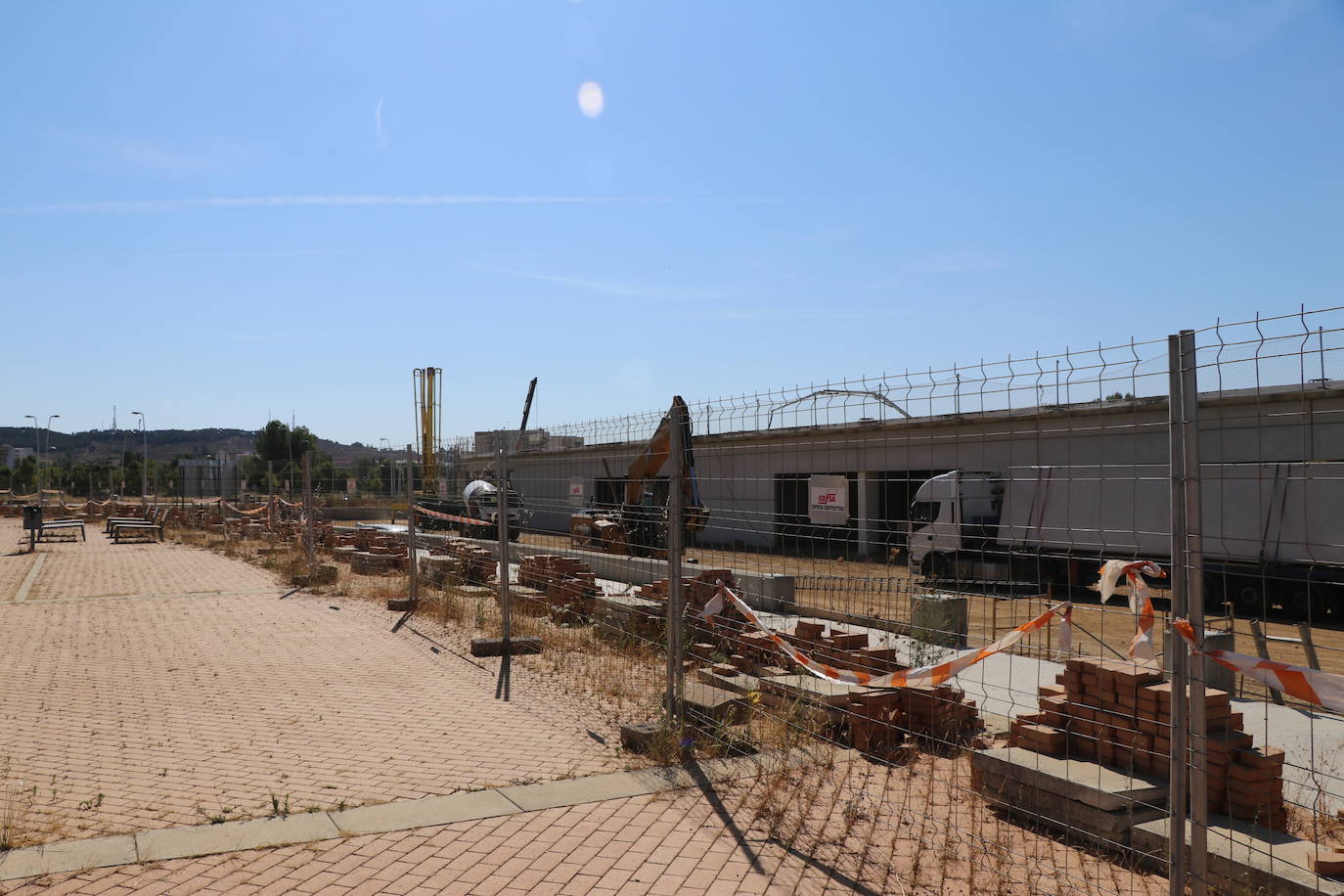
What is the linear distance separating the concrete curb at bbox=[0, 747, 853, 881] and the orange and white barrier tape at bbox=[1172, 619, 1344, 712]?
334 centimetres

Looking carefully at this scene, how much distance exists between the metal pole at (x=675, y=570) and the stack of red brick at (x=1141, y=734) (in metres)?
2.39

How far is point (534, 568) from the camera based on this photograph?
1441 cm

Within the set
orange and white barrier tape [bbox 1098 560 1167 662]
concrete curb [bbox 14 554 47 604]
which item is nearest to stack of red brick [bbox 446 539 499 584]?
concrete curb [bbox 14 554 47 604]

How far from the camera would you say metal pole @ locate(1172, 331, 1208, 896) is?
3.47 metres

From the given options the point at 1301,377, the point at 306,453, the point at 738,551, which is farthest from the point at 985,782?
the point at 306,453

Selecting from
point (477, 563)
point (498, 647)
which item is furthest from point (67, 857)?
point (477, 563)

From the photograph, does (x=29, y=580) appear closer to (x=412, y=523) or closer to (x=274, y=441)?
(x=412, y=523)

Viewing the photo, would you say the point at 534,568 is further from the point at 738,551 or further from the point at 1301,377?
the point at 1301,377

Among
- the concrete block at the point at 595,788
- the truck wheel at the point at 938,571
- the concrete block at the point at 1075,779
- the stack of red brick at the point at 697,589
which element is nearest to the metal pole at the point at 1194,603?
the concrete block at the point at 1075,779

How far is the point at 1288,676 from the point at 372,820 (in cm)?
467

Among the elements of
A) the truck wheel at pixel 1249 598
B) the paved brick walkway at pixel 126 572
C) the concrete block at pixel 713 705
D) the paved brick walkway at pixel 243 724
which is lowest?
the paved brick walkway at pixel 126 572

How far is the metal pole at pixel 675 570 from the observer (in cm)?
668

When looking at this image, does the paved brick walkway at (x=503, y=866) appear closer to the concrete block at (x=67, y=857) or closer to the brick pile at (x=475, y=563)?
the concrete block at (x=67, y=857)

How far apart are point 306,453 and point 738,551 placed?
13.4 m
